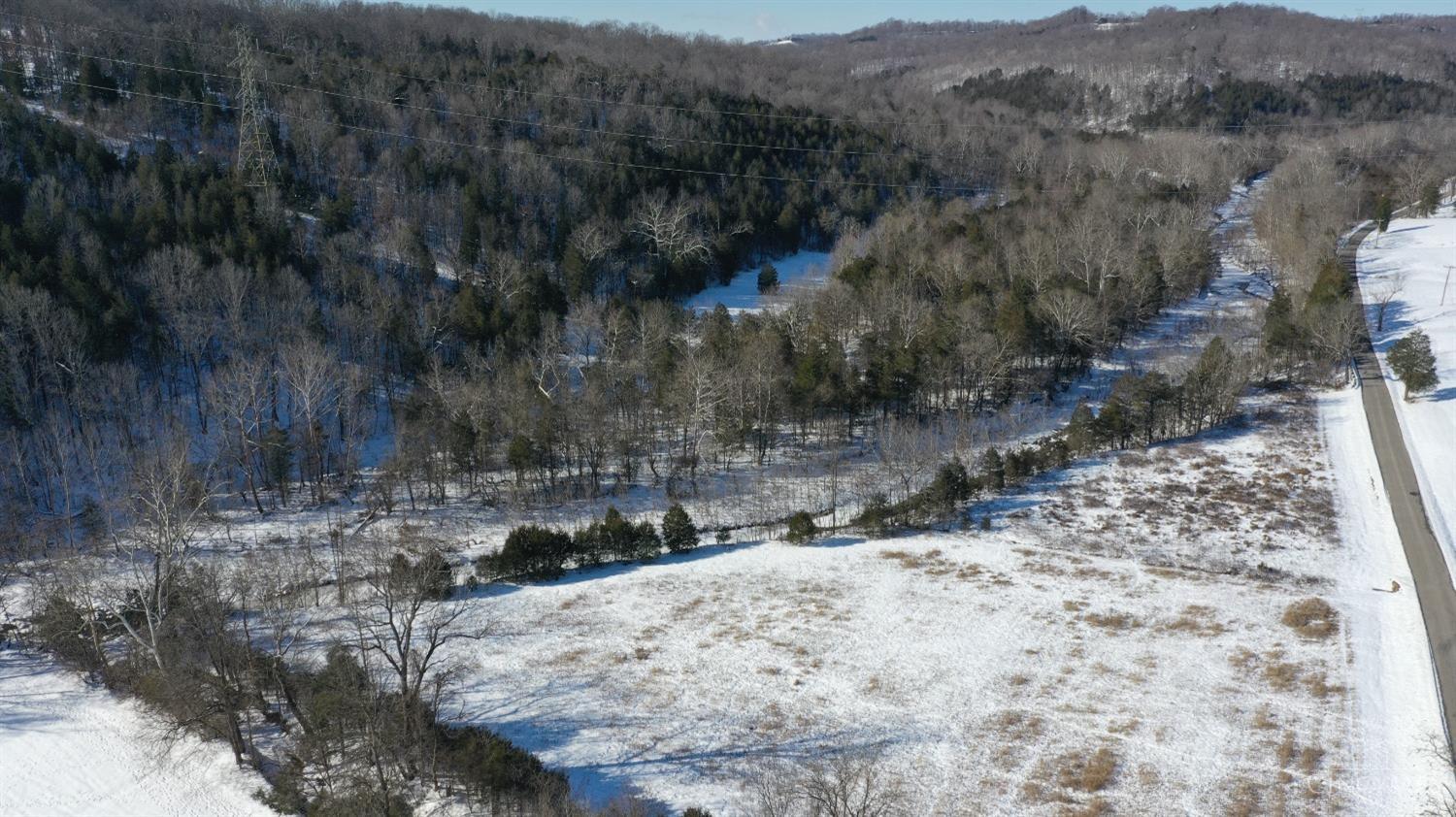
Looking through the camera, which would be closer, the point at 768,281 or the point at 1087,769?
the point at 1087,769

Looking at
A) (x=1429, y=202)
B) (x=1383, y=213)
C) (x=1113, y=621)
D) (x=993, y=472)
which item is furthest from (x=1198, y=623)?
(x=1429, y=202)

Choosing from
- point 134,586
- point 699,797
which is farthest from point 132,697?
point 699,797

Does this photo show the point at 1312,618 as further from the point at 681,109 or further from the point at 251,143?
the point at 681,109

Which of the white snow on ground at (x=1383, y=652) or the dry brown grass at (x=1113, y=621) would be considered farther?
the dry brown grass at (x=1113, y=621)

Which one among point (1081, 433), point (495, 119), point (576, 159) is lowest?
point (1081, 433)

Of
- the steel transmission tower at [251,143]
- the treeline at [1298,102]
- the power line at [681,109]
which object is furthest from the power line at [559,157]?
the treeline at [1298,102]

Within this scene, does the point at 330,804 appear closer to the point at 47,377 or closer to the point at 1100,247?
the point at 47,377

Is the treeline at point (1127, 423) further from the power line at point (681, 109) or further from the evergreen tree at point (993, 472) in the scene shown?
the power line at point (681, 109)
